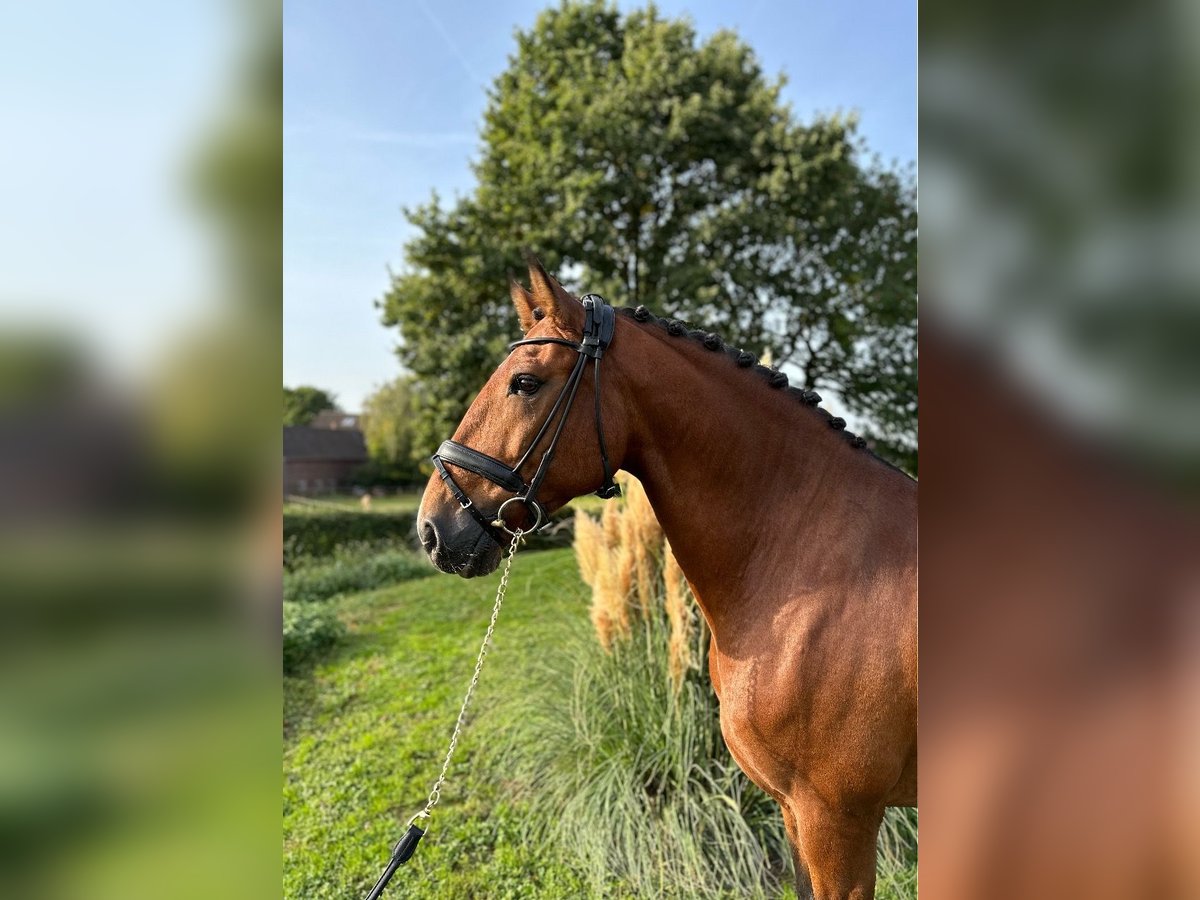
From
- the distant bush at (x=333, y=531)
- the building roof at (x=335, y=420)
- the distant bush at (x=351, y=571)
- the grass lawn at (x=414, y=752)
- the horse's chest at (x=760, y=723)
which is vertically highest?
the building roof at (x=335, y=420)

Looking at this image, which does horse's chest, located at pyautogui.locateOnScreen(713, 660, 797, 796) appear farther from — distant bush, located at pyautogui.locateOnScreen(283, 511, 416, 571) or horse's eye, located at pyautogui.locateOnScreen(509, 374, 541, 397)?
distant bush, located at pyautogui.locateOnScreen(283, 511, 416, 571)

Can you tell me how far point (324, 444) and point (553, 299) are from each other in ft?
33.3

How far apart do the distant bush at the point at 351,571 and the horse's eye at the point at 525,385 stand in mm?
7794

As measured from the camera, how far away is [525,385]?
1.74 m

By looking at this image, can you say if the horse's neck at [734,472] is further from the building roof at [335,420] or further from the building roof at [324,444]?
the building roof at [324,444]

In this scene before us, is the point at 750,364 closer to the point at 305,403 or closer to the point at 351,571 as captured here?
the point at 351,571

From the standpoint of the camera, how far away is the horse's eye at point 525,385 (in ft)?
5.69
